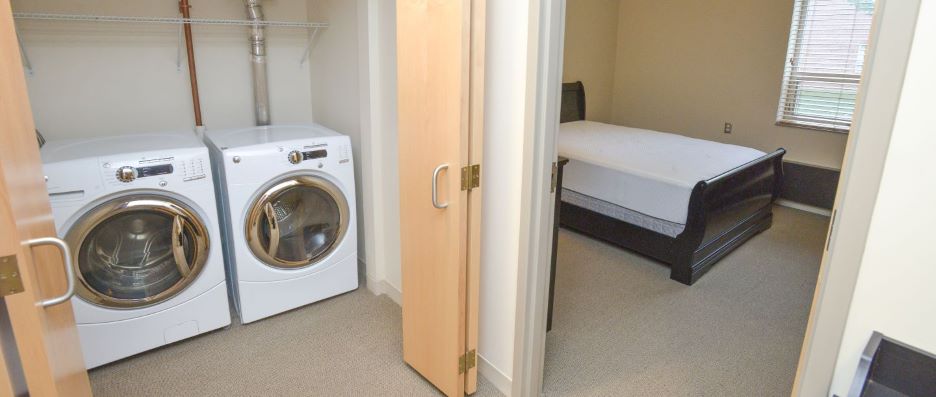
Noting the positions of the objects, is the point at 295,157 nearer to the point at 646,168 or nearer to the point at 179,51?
the point at 179,51

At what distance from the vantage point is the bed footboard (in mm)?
3195

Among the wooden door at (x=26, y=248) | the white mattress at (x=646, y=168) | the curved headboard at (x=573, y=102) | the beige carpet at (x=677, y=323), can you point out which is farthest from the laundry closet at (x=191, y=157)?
the curved headboard at (x=573, y=102)

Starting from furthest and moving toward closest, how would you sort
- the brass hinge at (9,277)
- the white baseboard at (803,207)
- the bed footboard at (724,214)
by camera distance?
the white baseboard at (803,207), the bed footboard at (724,214), the brass hinge at (9,277)

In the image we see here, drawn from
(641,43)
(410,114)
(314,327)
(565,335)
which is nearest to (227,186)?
(314,327)

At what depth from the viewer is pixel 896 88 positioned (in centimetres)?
107

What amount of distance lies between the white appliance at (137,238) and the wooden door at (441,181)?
3.20 ft

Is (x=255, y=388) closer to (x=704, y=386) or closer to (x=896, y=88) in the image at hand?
(x=704, y=386)

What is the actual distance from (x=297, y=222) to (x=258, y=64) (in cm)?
103

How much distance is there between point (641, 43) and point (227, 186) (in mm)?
4688

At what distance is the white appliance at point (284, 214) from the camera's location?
256 centimetres

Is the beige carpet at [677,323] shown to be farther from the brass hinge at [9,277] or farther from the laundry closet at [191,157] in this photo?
the brass hinge at [9,277]

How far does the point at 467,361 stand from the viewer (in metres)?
2.15

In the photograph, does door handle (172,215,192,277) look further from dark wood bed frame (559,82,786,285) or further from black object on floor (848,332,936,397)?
dark wood bed frame (559,82,786,285)

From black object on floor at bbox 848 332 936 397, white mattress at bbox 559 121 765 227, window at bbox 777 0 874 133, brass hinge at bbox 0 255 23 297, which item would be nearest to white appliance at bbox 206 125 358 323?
brass hinge at bbox 0 255 23 297
